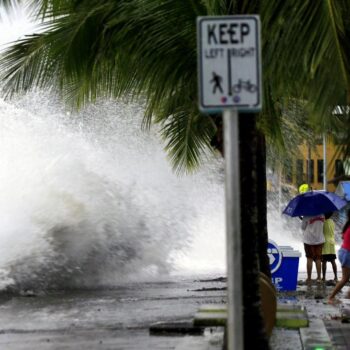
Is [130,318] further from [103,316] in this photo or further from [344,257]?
[344,257]

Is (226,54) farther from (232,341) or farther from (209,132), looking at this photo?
(209,132)

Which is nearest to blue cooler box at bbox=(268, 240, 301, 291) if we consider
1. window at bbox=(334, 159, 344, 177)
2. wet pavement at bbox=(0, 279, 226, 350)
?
wet pavement at bbox=(0, 279, 226, 350)

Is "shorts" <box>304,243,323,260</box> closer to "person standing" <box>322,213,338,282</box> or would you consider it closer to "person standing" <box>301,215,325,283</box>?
"person standing" <box>301,215,325,283</box>

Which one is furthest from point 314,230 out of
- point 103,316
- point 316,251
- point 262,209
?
point 103,316

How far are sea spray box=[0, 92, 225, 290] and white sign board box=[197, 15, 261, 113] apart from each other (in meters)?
10.7

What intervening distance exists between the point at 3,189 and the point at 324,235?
6.61 metres

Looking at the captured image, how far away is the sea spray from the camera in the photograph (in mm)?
16750

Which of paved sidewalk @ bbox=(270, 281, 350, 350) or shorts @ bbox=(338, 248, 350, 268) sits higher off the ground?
shorts @ bbox=(338, 248, 350, 268)

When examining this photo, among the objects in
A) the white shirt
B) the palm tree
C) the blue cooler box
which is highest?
the palm tree

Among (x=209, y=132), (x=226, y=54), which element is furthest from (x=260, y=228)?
(x=226, y=54)

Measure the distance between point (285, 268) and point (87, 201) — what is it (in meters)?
5.46

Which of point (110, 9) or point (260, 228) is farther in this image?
point (260, 228)

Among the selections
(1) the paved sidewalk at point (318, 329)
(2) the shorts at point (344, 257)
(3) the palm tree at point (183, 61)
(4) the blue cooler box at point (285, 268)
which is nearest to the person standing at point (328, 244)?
(4) the blue cooler box at point (285, 268)

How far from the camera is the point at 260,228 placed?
11.0m
